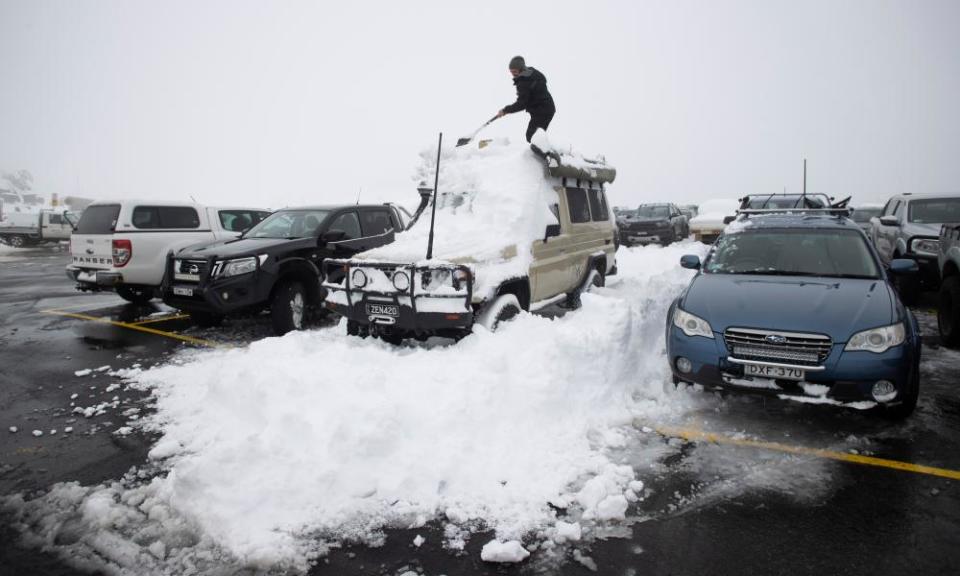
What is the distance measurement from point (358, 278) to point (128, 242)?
5270 mm

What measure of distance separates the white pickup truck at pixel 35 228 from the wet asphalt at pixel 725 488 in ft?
83.2

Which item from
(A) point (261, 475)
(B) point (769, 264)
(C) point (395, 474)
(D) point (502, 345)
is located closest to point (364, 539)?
(C) point (395, 474)

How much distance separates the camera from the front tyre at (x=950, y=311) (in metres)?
6.32

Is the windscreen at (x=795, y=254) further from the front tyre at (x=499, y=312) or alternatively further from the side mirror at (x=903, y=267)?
the front tyre at (x=499, y=312)

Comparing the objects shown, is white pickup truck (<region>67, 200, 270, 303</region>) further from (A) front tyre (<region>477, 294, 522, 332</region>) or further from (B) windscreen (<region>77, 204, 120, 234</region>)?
(A) front tyre (<region>477, 294, 522, 332</region>)

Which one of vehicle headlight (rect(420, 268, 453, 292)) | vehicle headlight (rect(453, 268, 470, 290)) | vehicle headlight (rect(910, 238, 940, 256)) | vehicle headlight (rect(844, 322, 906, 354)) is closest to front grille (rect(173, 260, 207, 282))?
vehicle headlight (rect(420, 268, 453, 292))

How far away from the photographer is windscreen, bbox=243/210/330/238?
7953mm

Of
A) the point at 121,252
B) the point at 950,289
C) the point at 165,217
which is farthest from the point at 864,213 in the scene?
the point at 121,252

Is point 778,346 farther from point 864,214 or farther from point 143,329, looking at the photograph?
point 864,214

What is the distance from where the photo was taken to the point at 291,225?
8156mm

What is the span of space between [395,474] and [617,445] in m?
1.65

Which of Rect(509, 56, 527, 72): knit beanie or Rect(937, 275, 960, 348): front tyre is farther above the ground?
Rect(509, 56, 527, 72): knit beanie

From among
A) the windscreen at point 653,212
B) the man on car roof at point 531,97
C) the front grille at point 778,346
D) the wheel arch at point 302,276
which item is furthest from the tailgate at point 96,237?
the windscreen at point 653,212

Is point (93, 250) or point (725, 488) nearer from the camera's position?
point (725, 488)
